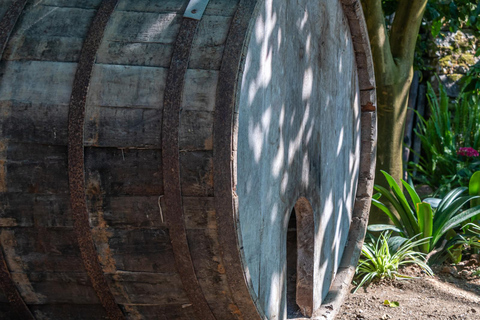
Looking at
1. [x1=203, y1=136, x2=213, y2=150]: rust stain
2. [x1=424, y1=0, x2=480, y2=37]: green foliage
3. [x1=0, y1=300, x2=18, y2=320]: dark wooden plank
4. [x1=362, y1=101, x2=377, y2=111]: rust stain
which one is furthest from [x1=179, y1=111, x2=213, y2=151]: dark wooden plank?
[x1=424, y1=0, x2=480, y2=37]: green foliage

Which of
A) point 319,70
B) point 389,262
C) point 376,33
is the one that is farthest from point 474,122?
point 319,70

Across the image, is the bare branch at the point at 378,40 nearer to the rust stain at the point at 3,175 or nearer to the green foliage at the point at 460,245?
the green foliage at the point at 460,245

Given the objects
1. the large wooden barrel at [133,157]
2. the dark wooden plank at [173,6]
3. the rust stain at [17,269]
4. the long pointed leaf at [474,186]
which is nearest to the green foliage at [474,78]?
the long pointed leaf at [474,186]

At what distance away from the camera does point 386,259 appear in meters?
3.80

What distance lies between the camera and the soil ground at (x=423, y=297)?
10.9 feet

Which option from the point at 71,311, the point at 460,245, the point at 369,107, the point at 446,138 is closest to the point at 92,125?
the point at 71,311

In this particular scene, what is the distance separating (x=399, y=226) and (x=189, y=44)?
3.09m

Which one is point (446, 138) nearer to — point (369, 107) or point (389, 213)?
point (389, 213)

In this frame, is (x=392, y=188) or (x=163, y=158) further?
(x=392, y=188)

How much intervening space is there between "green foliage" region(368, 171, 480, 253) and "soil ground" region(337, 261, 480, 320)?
25 centimetres

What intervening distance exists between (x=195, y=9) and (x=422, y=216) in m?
2.86

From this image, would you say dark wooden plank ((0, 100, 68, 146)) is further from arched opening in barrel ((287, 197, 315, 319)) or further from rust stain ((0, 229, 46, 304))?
arched opening in barrel ((287, 197, 315, 319))

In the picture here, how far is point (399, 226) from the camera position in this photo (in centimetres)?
425

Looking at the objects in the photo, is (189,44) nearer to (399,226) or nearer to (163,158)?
(163,158)
